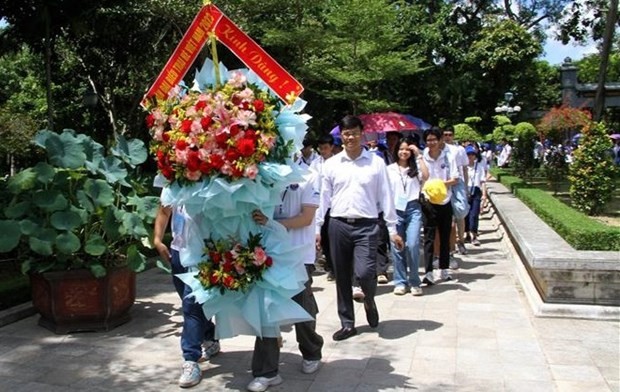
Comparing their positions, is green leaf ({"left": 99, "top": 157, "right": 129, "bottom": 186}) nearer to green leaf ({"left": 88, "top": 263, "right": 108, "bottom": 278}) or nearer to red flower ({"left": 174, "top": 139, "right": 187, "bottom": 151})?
green leaf ({"left": 88, "top": 263, "right": 108, "bottom": 278})

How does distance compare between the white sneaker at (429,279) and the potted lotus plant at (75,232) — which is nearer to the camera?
the potted lotus plant at (75,232)

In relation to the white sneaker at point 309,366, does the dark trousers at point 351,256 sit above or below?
above

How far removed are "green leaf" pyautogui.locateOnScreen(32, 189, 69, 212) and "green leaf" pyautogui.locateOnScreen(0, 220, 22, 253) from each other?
0.78 feet

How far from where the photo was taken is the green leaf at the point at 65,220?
4852 mm

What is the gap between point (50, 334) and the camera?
5043 millimetres

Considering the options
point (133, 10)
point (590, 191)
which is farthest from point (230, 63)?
point (590, 191)

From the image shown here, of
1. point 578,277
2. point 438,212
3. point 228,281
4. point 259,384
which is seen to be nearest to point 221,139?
point 228,281

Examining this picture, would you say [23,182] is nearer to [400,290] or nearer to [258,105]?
[258,105]

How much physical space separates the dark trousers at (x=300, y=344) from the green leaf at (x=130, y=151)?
7.73ft

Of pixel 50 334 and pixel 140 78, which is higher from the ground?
pixel 140 78

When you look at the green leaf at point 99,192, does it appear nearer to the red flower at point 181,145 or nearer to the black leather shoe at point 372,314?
the red flower at point 181,145

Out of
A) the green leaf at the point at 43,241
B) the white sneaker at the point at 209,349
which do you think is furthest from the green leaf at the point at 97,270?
the white sneaker at the point at 209,349

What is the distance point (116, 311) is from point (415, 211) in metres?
3.01

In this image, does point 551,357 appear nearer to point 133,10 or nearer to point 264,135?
point 264,135
